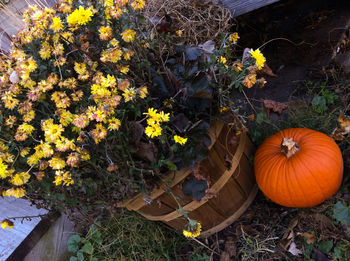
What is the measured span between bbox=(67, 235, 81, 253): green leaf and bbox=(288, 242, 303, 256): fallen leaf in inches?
43.1

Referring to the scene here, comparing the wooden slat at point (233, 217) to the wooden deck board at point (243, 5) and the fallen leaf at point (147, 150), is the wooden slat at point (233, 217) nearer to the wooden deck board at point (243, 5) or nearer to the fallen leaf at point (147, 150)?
the fallen leaf at point (147, 150)

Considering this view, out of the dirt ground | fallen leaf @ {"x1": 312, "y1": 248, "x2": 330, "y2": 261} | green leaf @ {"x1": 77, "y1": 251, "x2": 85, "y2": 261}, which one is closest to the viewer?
fallen leaf @ {"x1": 312, "y1": 248, "x2": 330, "y2": 261}

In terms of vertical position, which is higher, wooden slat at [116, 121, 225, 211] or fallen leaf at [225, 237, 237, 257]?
wooden slat at [116, 121, 225, 211]

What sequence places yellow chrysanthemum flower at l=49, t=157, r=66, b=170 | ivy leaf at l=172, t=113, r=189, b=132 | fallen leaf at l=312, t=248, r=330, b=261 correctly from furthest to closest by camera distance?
1. fallen leaf at l=312, t=248, r=330, b=261
2. ivy leaf at l=172, t=113, r=189, b=132
3. yellow chrysanthemum flower at l=49, t=157, r=66, b=170

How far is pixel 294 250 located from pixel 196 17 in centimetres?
127

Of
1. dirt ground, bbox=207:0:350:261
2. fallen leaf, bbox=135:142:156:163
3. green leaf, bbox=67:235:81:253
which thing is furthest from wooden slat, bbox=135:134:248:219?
green leaf, bbox=67:235:81:253

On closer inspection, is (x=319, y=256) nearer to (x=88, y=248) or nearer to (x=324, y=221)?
(x=324, y=221)

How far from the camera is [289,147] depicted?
1436mm

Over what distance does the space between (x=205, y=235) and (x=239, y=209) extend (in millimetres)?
225

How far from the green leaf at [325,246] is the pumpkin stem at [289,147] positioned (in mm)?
405

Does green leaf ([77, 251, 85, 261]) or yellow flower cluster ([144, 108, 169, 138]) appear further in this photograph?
green leaf ([77, 251, 85, 261])

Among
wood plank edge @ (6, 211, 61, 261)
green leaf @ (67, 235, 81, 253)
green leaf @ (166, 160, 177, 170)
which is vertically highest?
green leaf @ (166, 160, 177, 170)

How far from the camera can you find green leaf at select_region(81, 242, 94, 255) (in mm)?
1829

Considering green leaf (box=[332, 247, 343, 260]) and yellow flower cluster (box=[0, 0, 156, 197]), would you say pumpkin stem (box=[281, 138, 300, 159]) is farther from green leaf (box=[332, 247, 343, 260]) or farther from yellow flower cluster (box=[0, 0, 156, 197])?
yellow flower cluster (box=[0, 0, 156, 197])
